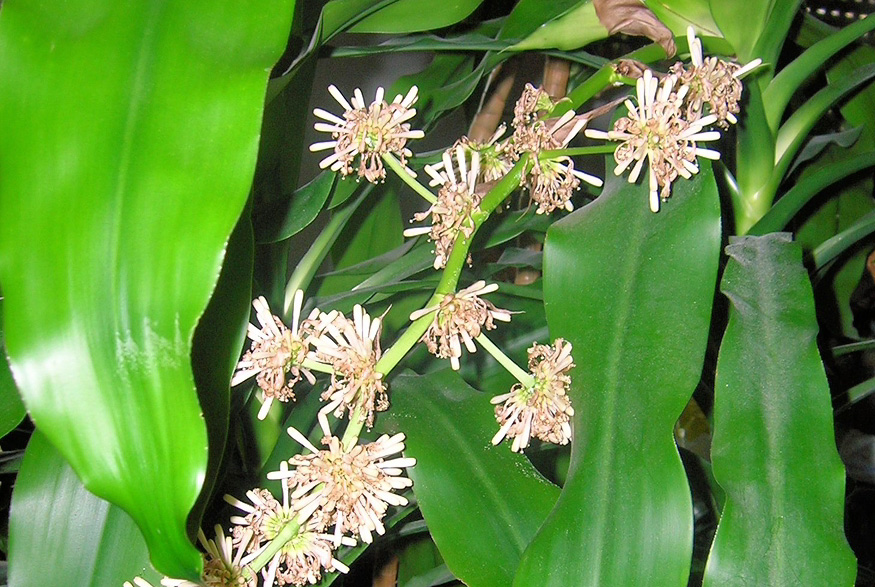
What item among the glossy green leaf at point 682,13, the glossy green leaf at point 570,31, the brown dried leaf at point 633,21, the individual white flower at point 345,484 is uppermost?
the glossy green leaf at point 682,13

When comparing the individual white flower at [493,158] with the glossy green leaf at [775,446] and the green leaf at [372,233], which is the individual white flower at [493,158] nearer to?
the glossy green leaf at [775,446]

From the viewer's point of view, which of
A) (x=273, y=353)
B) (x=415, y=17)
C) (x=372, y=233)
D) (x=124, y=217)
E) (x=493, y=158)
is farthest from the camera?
(x=372, y=233)

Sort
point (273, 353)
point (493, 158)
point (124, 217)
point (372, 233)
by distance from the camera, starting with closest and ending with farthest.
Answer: point (124, 217) → point (273, 353) → point (493, 158) → point (372, 233)

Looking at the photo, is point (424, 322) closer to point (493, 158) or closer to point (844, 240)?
point (493, 158)

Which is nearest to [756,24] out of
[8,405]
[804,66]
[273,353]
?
[804,66]

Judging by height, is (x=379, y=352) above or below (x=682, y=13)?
below

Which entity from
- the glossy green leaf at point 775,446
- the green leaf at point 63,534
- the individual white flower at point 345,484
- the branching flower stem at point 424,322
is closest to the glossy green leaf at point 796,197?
the glossy green leaf at point 775,446

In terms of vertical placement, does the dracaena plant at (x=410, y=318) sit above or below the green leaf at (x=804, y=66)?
below
